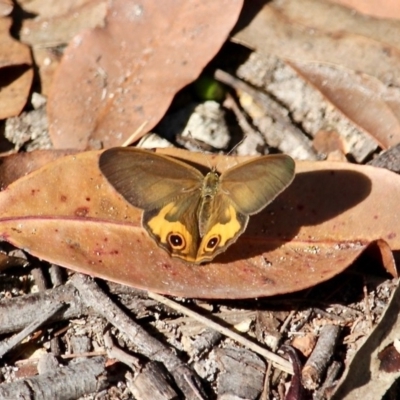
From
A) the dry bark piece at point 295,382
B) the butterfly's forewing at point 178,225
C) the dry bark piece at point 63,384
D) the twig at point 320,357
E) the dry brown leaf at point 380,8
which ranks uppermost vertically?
the dry brown leaf at point 380,8

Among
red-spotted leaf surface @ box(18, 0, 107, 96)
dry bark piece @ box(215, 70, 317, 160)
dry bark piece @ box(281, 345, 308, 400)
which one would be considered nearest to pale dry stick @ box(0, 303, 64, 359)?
dry bark piece @ box(281, 345, 308, 400)

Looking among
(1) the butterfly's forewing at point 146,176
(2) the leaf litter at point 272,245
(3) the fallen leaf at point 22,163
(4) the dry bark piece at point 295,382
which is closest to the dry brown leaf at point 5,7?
(3) the fallen leaf at point 22,163

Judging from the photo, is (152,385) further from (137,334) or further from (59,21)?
(59,21)

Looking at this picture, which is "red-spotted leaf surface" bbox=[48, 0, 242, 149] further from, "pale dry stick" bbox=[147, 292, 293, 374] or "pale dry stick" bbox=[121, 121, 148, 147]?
"pale dry stick" bbox=[147, 292, 293, 374]

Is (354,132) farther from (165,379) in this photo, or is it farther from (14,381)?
(14,381)

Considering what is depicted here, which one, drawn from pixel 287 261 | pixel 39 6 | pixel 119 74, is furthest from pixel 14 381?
pixel 39 6

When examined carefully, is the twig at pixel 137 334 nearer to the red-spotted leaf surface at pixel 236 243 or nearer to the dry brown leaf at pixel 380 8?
the red-spotted leaf surface at pixel 236 243
